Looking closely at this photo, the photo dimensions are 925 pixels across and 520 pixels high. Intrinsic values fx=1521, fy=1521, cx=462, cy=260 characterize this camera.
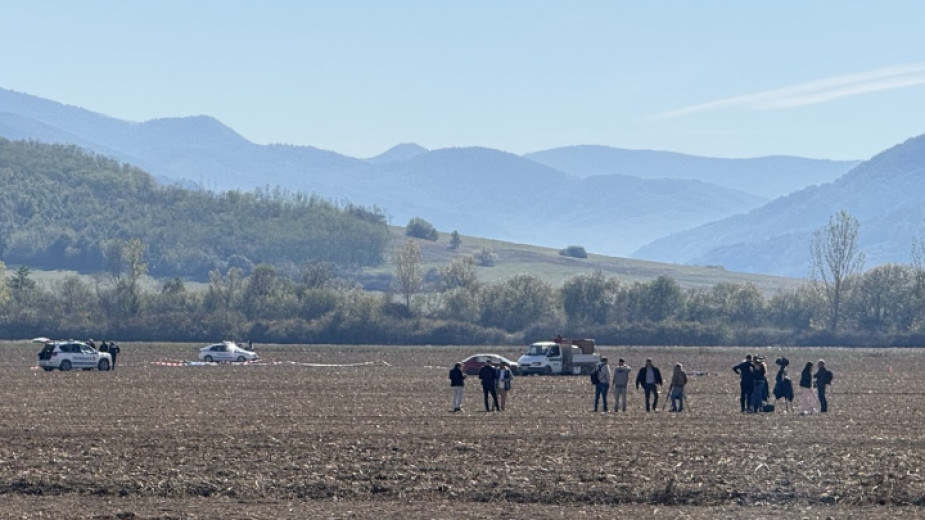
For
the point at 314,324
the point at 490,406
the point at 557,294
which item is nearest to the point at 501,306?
the point at 557,294

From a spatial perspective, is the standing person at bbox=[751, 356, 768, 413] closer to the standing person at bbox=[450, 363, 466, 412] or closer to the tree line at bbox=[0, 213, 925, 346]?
the standing person at bbox=[450, 363, 466, 412]

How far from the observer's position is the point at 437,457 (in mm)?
26344

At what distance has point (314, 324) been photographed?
102312 mm

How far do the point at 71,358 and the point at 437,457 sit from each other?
3675 centimetres

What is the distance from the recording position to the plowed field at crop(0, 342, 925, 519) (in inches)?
862

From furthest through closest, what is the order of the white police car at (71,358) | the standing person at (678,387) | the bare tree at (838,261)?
the bare tree at (838,261)
the white police car at (71,358)
the standing person at (678,387)

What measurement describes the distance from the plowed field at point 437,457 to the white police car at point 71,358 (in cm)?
1529

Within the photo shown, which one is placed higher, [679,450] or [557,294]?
[557,294]

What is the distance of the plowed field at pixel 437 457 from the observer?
2189 centimetres

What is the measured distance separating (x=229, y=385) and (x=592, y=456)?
2447 cm

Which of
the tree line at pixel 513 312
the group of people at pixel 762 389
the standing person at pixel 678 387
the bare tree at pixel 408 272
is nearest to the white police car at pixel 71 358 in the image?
the standing person at pixel 678 387

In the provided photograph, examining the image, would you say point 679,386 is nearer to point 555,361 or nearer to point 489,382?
point 489,382

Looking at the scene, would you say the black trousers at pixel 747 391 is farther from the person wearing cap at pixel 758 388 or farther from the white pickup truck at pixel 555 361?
the white pickup truck at pixel 555 361

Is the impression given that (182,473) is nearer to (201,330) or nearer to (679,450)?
(679,450)
